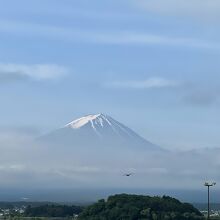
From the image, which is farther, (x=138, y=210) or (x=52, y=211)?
(x=52, y=211)

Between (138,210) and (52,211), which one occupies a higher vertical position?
(52,211)

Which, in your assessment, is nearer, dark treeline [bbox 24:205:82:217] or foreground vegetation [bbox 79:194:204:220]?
foreground vegetation [bbox 79:194:204:220]

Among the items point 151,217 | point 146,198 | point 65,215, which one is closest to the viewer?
point 151,217

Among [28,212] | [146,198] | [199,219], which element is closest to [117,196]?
[146,198]

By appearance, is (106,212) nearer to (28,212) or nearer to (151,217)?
(151,217)

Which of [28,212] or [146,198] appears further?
[28,212]

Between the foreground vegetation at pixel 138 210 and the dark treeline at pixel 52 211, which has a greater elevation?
the dark treeline at pixel 52 211

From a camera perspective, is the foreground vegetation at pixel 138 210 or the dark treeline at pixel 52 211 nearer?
the foreground vegetation at pixel 138 210

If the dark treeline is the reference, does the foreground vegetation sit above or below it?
below
